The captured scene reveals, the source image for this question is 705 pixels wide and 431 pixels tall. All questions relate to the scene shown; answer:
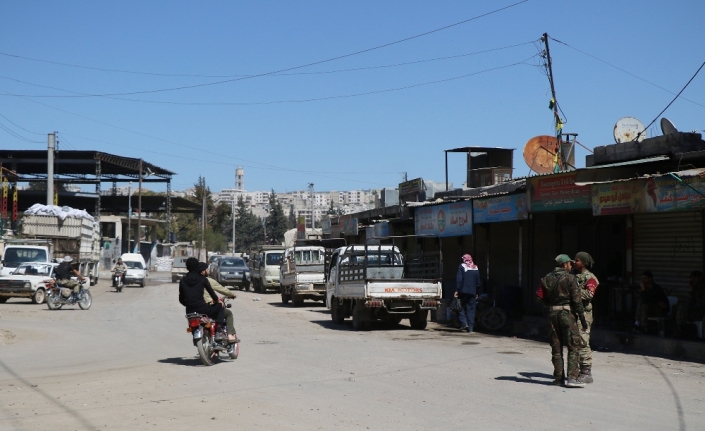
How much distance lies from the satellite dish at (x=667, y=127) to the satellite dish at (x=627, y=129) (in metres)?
2.23

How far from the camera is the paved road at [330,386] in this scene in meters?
7.94

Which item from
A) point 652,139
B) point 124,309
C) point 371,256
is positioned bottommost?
point 124,309

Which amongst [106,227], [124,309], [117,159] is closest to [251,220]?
[106,227]

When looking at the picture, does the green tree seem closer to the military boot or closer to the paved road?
the paved road

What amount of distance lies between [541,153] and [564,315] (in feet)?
51.9

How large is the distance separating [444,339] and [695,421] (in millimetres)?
9319

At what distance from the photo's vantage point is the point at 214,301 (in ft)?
40.8

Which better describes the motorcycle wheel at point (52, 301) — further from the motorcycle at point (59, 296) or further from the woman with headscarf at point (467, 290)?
the woman with headscarf at point (467, 290)

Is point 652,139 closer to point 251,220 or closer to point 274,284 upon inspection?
point 274,284

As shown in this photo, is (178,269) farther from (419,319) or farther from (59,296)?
(419,319)

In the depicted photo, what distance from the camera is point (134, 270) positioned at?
149ft

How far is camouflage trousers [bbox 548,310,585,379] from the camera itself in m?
10.1

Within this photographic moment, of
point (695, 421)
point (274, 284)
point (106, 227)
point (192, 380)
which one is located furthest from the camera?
point (106, 227)

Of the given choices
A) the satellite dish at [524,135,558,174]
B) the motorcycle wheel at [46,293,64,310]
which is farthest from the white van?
the satellite dish at [524,135,558,174]
